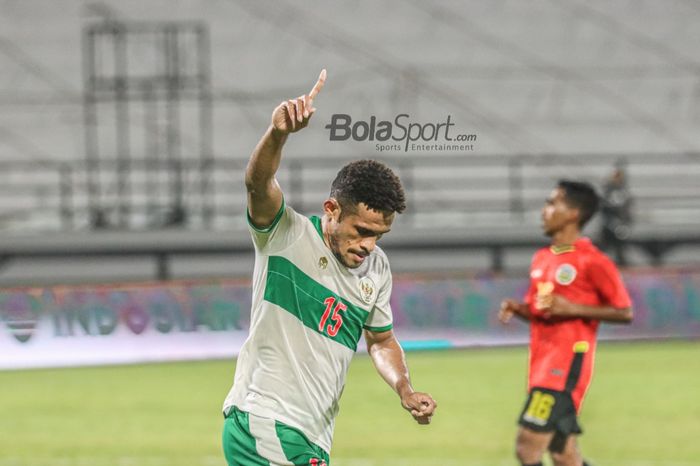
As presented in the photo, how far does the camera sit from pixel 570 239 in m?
7.39

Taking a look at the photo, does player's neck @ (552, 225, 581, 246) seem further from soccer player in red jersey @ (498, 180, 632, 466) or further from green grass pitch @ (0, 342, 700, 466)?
green grass pitch @ (0, 342, 700, 466)

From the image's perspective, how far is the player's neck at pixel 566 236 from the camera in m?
7.39

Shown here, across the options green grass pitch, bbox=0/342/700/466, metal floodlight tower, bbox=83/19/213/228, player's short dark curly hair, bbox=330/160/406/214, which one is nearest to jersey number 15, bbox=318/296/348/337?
player's short dark curly hair, bbox=330/160/406/214

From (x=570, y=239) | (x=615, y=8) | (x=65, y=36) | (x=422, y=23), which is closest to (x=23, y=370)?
(x=570, y=239)

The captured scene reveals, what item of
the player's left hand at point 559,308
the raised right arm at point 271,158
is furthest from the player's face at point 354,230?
the player's left hand at point 559,308

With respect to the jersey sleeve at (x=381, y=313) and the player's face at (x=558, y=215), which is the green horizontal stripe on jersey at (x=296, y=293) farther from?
the player's face at (x=558, y=215)

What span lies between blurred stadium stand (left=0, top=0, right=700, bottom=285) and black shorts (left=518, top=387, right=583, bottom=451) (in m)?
12.3

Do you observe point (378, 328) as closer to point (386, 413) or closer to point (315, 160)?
point (386, 413)

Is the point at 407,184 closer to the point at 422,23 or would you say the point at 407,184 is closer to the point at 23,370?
the point at 422,23

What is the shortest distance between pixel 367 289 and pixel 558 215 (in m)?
2.98

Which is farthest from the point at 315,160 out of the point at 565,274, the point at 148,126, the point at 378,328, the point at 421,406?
the point at 421,406

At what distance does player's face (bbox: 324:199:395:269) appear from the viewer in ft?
14.6

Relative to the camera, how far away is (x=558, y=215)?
24.3 ft

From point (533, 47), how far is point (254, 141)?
5.97 meters
